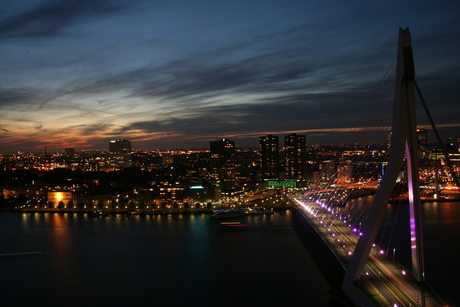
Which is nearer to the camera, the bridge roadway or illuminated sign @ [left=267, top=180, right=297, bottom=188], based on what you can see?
the bridge roadway

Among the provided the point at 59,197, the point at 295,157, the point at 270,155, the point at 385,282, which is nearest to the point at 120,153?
the point at 270,155

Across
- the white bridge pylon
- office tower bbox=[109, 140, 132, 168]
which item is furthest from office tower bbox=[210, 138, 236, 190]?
the white bridge pylon

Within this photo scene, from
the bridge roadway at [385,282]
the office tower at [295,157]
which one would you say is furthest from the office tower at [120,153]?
the bridge roadway at [385,282]

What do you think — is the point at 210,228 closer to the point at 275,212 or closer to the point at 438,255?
the point at 275,212

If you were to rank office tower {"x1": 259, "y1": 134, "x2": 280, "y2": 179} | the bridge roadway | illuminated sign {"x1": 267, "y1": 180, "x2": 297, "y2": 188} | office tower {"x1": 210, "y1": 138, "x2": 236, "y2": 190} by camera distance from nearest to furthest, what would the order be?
the bridge roadway, illuminated sign {"x1": 267, "y1": 180, "x2": 297, "y2": 188}, office tower {"x1": 210, "y1": 138, "x2": 236, "y2": 190}, office tower {"x1": 259, "y1": 134, "x2": 280, "y2": 179}

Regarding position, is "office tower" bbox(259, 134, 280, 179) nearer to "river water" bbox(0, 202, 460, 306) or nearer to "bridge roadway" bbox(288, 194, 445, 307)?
"river water" bbox(0, 202, 460, 306)

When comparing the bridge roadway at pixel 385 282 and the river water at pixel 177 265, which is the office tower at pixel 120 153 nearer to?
the river water at pixel 177 265

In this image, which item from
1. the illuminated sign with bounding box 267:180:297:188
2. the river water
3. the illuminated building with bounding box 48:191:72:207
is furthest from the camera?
the illuminated sign with bounding box 267:180:297:188

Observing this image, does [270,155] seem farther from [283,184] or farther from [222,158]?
[283,184]
